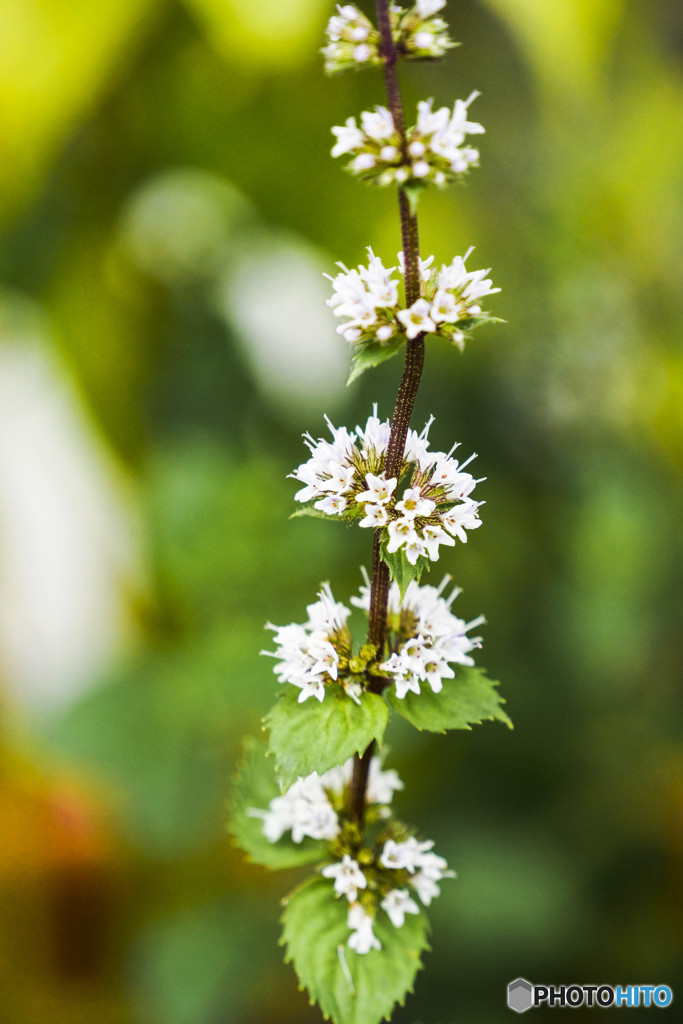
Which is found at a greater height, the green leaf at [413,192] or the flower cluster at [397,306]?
the green leaf at [413,192]

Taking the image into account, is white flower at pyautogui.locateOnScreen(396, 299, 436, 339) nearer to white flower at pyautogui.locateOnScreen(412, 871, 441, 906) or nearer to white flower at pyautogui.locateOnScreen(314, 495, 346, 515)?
white flower at pyautogui.locateOnScreen(314, 495, 346, 515)

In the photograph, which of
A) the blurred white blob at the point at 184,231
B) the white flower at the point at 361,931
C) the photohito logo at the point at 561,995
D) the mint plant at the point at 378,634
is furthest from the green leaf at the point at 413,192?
the blurred white blob at the point at 184,231

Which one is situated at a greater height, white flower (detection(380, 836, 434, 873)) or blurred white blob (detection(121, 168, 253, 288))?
blurred white blob (detection(121, 168, 253, 288))

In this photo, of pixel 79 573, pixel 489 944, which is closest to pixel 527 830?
pixel 489 944

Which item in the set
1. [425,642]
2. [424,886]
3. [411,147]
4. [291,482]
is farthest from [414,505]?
[291,482]

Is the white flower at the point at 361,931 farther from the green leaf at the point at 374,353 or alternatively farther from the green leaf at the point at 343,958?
the green leaf at the point at 374,353

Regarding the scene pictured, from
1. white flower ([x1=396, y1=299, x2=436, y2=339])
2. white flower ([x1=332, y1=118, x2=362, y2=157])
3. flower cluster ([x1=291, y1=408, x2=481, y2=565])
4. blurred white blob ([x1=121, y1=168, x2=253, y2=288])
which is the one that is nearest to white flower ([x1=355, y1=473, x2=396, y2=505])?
flower cluster ([x1=291, y1=408, x2=481, y2=565])

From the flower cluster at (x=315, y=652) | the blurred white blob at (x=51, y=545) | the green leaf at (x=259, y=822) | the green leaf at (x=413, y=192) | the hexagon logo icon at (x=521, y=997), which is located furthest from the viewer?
the blurred white blob at (x=51, y=545)
